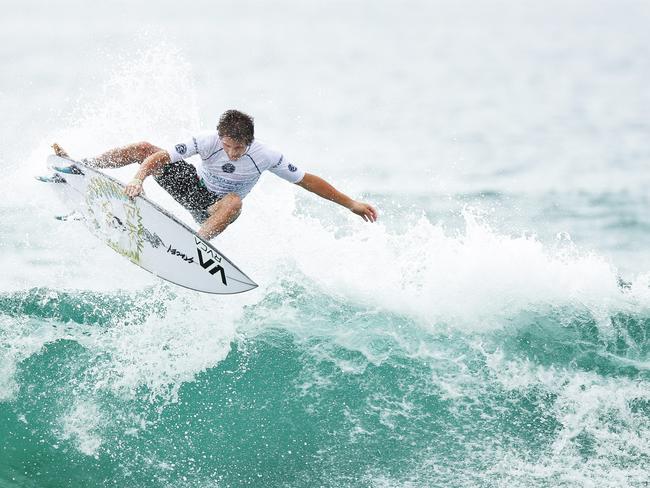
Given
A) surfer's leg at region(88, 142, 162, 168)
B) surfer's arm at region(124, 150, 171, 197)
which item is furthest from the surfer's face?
surfer's leg at region(88, 142, 162, 168)

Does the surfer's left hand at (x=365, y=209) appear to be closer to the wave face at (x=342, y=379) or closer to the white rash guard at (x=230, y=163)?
the white rash guard at (x=230, y=163)

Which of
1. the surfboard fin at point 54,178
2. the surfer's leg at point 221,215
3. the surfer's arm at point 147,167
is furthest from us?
the surfboard fin at point 54,178

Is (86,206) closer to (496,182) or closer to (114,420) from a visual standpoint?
(114,420)

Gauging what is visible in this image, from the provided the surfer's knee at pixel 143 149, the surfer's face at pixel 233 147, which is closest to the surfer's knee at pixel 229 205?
the surfer's face at pixel 233 147

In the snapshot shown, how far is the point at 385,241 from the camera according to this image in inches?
431

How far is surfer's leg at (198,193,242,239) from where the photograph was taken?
780 centimetres

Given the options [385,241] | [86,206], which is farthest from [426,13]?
[86,206]

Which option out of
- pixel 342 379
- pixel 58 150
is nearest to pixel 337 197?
pixel 342 379

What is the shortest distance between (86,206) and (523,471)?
16.7 feet

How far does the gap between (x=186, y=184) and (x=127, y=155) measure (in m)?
0.64

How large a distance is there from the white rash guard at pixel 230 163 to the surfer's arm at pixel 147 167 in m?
0.07

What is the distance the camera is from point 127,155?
8039mm

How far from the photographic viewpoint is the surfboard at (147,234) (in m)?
7.71

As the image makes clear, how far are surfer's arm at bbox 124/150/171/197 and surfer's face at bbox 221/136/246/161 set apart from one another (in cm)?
54
